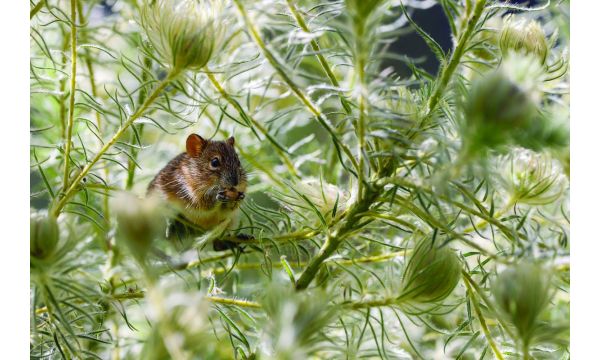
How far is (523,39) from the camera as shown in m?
0.43

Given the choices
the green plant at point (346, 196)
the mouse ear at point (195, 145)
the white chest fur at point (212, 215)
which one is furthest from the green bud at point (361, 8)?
the mouse ear at point (195, 145)

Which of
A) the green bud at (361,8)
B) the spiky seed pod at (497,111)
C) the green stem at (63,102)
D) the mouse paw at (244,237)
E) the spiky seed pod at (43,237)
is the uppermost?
the green stem at (63,102)

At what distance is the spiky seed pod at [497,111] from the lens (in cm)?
26

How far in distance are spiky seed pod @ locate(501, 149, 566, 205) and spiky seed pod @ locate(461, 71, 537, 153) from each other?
181 millimetres

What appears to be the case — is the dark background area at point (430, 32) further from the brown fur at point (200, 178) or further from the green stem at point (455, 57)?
the brown fur at point (200, 178)

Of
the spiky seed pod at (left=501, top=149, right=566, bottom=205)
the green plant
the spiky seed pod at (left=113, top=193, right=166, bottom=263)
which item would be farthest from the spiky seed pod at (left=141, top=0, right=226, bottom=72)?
the spiky seed pod at (left=501, top=149, right=566, bottom=205)

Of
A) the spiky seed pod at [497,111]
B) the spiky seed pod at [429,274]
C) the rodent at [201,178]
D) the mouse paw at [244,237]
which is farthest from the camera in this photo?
the rodent at [201,178]

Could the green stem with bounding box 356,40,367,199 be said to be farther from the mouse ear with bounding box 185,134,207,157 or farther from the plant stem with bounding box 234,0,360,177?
the mouse ear with bounding box 185,134,207,157

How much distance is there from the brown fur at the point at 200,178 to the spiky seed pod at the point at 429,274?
0.80 feet

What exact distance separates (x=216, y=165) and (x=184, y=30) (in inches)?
12.8

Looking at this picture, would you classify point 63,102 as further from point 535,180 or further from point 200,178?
point 535,180

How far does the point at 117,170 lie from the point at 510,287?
1.34 feet
